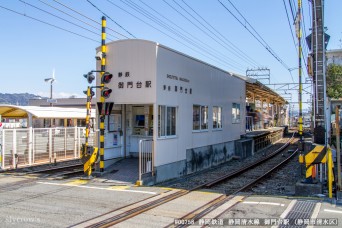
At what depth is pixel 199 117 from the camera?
15266 mm

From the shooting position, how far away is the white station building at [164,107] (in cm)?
1154

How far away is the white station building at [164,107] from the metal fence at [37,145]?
65.7 inches

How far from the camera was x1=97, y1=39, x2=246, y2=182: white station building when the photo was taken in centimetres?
1154

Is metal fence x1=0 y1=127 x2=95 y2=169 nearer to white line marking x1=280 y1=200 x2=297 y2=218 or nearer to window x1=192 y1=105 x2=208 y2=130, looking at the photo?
window x1=192 y1=105 x2=208 y2=130

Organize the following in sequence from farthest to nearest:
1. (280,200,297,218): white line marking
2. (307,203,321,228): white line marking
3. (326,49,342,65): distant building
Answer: (326,49,342,65): distant building
(280,200,297,218): white line marking
(307,203,321,228): white line marking

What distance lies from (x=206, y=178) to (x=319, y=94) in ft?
18.8

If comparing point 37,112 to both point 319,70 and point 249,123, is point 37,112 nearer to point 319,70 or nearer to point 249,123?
point 319,70

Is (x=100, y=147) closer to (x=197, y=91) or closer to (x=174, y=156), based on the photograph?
(x=174, y=156)

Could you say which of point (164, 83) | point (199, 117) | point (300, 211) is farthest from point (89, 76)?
point (300, 211)

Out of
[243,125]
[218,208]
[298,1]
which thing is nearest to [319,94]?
[218,208]

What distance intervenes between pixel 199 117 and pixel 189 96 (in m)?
1.56

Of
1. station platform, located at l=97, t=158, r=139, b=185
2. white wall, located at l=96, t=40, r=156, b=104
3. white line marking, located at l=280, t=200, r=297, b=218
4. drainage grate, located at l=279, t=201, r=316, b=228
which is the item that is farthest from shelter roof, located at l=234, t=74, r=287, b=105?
drainage grate, located at l=279, t=201, r=316, b=228

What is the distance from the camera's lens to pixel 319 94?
32.2 ft

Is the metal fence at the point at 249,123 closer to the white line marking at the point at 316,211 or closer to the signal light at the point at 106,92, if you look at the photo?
the signal light at the point at 106,92
